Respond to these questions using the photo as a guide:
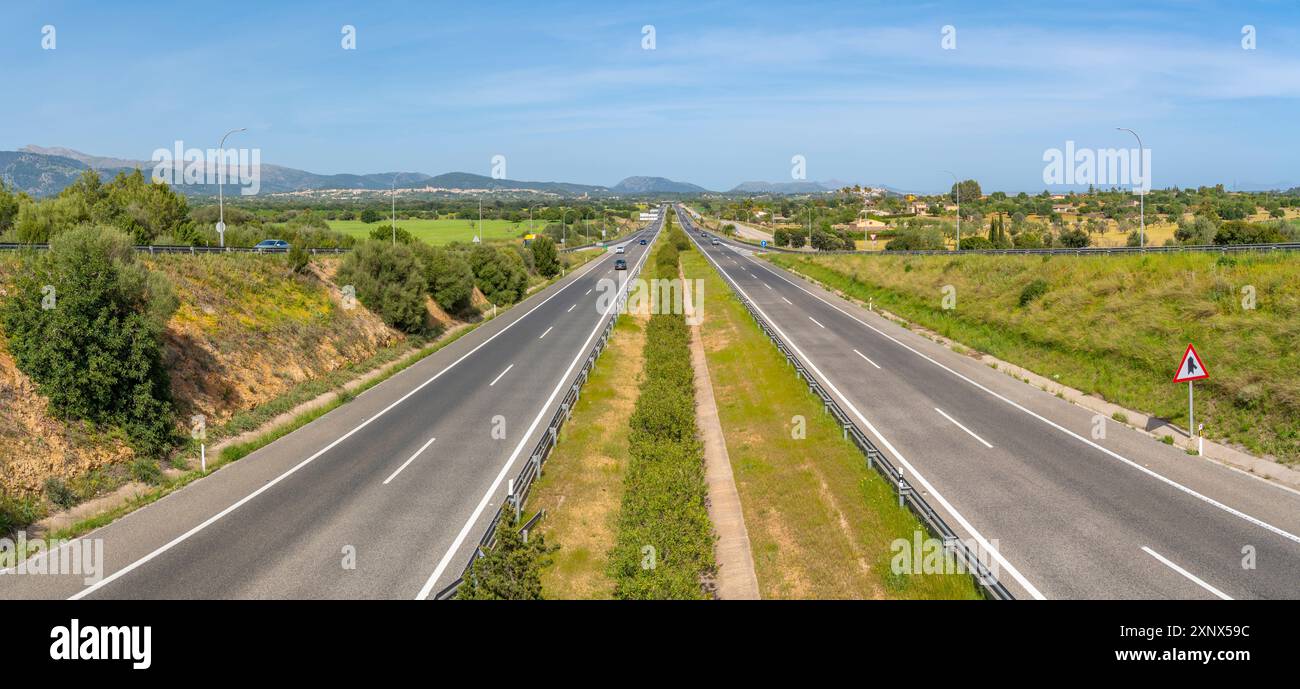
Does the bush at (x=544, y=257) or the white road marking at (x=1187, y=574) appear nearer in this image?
the white road marking at (x=1187, y=574)

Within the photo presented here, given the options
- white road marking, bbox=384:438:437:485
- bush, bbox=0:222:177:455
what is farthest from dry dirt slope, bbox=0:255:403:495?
white road marking, bbox=384:438:437:485

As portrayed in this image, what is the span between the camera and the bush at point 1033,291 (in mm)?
34688

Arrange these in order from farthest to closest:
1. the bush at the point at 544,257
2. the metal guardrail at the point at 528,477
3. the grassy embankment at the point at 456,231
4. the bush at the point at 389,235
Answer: the grassy embankment at the point at 456,231 → the bush at the point at 544,257 → the bush at the point at 389,235 → the metal guardrail at the point at 528,477

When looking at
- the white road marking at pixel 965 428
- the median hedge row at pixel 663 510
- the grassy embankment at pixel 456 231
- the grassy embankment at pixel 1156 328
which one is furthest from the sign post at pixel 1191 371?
the grassy embankment at pixel 456 231

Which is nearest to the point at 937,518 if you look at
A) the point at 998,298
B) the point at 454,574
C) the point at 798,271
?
the point at 454,574

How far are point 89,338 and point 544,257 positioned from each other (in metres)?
56.7

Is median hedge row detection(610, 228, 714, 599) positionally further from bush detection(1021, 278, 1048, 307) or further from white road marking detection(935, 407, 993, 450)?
bush detection(1021, 278, 1048, 307)

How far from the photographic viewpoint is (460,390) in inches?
1070

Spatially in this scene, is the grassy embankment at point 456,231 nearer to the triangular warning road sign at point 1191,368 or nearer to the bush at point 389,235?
the bush at point 389,235

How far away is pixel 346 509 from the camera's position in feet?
50.6

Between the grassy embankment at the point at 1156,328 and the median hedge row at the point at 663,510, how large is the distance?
43.7 feet

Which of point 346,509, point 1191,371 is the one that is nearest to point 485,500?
point 346,509

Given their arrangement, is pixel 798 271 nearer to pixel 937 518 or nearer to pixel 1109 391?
pixel 1109 391

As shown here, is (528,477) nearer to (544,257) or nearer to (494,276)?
(494,276)
